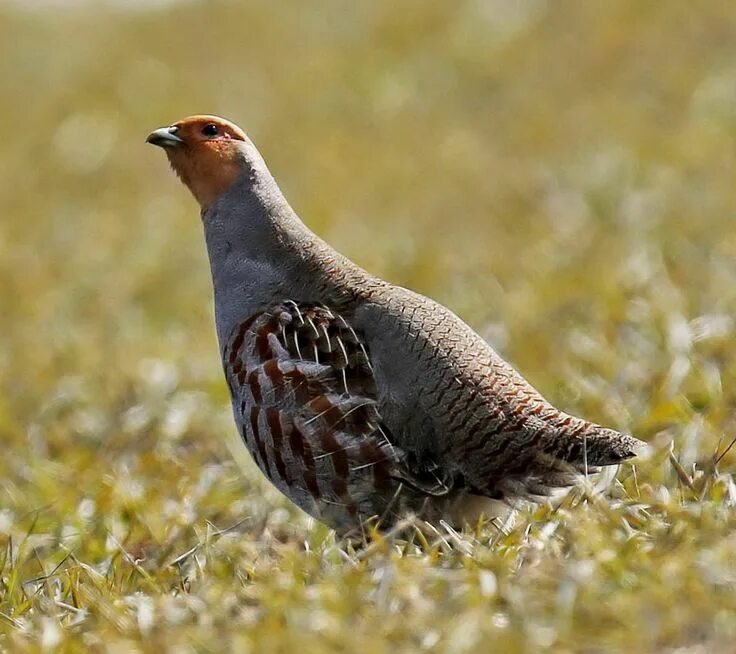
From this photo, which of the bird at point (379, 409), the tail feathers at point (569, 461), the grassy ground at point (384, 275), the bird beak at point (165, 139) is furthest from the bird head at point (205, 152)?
the tail feathers at point (569, 461)

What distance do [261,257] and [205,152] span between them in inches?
23.1

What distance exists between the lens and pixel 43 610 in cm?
391

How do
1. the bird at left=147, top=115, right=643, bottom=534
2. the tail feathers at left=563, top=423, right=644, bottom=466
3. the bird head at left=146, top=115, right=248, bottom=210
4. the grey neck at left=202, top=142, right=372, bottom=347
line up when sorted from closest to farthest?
the tail feathers at left=563, top=423, right=644, bottom=466 → the bird at left=147, top=115, right=643, bottom=534 → the grey neck at left=202, top=142, right=372, bottom=347 → the bird head at left=146, top=115, right=248, bottom=210

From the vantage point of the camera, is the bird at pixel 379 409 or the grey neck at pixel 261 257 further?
the grey neck at pixel 261 257

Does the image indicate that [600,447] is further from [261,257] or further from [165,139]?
[165,139]

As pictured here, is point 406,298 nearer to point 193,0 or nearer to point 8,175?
point 8,175

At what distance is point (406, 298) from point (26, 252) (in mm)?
7031

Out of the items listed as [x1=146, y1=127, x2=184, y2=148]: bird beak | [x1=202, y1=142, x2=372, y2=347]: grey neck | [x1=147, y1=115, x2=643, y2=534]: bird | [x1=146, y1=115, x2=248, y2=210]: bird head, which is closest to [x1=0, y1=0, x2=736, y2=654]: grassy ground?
[x1=147, y1=115, x2=643, y2=534]: bird

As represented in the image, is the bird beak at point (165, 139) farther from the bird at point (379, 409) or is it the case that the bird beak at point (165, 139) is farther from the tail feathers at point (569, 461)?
the tail feathers at point (569, 461)

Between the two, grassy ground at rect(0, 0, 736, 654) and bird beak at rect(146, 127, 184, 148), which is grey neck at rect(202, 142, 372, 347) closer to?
bird beak at rect(146, 127, 184, 148)

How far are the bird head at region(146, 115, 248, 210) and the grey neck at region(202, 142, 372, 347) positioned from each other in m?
0.04

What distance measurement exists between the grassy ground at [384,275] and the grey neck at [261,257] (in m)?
0.80

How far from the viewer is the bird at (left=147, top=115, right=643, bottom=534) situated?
13.2 ft

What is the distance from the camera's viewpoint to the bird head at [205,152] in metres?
4.98
